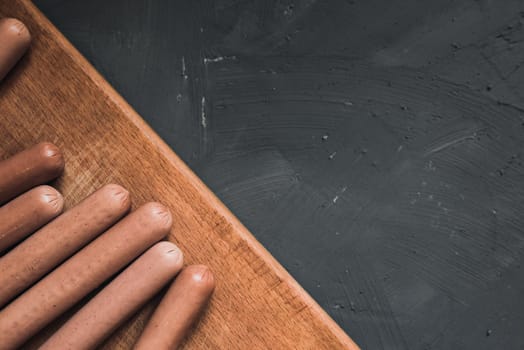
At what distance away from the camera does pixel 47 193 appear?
1099mm

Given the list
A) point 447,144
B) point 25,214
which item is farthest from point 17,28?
point 447,144

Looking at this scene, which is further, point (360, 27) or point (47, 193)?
point (360, 27)

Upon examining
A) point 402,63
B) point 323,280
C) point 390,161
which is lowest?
point 323,280

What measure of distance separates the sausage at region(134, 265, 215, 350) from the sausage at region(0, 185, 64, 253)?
1.08 feet

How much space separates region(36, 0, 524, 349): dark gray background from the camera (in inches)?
47.1

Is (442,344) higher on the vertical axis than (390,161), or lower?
lower

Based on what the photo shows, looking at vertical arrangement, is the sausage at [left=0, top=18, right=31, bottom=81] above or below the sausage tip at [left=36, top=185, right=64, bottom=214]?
above

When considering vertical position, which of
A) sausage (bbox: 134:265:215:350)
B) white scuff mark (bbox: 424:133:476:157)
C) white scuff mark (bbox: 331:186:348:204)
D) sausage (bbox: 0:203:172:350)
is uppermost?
sausage (bbox: 0:203:172:350)

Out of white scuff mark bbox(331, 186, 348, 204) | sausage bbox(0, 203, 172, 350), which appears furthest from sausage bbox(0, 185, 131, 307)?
white scuff mark bbox(331, 186, 348, 204)

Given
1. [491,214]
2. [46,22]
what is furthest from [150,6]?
[491,214]

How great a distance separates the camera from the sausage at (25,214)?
1077 mm

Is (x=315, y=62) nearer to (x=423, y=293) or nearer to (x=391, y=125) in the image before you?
(x=391, y=125)

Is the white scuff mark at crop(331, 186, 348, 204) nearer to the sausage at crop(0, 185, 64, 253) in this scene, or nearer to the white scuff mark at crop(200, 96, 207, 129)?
the white scuff mark at crop(200, 96, 207, 129)

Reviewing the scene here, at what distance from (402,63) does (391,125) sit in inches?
6.1
